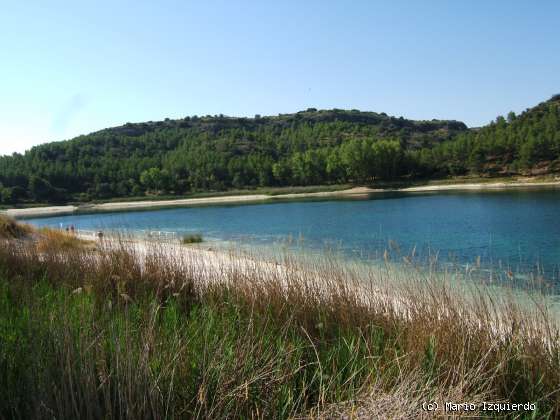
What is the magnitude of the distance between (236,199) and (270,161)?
25526 millimetres

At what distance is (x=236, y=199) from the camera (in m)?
89.9

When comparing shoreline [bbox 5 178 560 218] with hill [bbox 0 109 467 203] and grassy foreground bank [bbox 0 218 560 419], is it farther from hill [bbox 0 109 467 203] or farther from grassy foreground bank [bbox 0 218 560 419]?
grassy foreground bank [bbox 0 218 560 419]

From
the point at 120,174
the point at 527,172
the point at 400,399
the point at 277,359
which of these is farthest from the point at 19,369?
the point at 120,174

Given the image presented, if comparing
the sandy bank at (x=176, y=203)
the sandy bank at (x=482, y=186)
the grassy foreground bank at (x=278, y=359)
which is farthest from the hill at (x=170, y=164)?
the grassy foreground bank at (x=278, y=359)

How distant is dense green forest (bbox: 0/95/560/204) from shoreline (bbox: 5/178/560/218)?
8744 millimetres

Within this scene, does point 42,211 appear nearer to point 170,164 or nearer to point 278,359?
point 170,164

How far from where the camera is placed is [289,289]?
5.28 metres

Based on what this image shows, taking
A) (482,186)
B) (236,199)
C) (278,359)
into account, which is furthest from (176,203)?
(278,359)

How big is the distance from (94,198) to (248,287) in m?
107

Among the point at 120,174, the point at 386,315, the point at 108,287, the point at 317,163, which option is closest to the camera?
the point at 386,315

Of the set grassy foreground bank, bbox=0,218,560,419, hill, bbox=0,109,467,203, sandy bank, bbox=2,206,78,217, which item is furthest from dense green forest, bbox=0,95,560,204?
Answer: grassy foreground bank, bbox=0,218,560,419

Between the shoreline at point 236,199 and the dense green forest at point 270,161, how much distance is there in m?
8.74

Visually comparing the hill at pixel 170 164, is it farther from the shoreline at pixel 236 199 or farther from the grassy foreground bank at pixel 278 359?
the grassy foreground bank at pixel 278 359

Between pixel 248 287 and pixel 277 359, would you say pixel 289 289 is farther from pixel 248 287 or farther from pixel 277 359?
pixel 277 359
